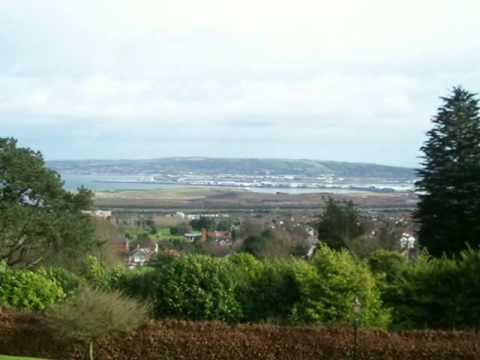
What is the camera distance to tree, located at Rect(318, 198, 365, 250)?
33125mm

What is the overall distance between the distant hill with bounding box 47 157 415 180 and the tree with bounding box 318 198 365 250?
166 ft

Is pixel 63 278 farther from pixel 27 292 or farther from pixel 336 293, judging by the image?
pixel 336 293

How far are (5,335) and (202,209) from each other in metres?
53.6

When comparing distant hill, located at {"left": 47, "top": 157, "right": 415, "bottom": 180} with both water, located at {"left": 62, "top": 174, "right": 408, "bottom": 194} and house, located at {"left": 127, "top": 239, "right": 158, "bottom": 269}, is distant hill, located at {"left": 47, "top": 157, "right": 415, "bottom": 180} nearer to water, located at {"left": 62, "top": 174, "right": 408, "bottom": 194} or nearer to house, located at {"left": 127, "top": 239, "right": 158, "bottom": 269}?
water, located at {"left": 62, "top": 174, "right": 408, "bottom": 194}

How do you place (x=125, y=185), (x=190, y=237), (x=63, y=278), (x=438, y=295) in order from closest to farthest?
(x=438, y=295)
(x=63, y=278)
(x=190, y=237)
(x=125, y=185)

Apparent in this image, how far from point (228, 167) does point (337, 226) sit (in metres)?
68.6

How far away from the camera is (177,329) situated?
13.3 m

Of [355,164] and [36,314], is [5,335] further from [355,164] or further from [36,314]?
[355,164]

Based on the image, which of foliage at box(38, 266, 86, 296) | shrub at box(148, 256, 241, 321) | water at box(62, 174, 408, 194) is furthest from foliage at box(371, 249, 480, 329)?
water at box(62, 174, 408, 194)

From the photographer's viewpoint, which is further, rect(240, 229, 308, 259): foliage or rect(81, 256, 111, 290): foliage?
rect(240, 229, 308, 259): foliage

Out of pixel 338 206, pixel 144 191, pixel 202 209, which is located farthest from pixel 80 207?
pixel 144 191

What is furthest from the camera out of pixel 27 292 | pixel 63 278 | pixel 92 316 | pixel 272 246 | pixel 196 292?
pixel 272 246

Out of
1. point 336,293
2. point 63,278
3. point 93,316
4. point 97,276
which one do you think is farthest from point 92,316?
point 63,278

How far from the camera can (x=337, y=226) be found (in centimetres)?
3362
